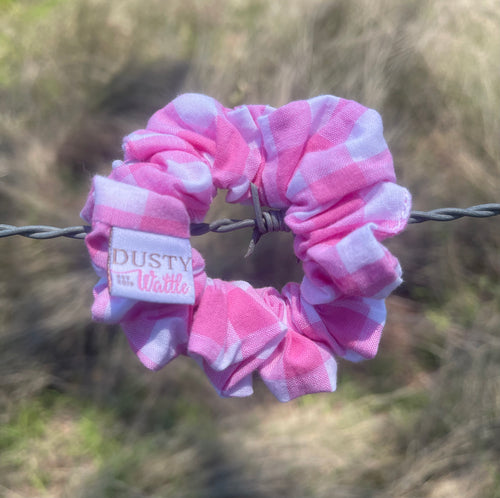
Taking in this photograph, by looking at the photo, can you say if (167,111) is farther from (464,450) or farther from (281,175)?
(464,450)

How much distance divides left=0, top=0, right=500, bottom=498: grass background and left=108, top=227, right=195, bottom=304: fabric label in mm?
628

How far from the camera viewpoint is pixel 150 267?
485mm

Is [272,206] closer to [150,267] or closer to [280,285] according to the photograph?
[150,267]

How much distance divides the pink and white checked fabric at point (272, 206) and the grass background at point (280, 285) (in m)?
0.58

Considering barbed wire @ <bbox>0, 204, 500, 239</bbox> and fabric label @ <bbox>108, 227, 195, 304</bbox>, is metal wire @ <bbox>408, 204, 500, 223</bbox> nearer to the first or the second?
barbed wire @ <bbox>0, 204, 500, 239</bbox>

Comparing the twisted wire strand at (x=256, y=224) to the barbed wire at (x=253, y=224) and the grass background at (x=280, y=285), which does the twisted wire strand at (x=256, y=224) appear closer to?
the barbed wire at (x=253, y=224)

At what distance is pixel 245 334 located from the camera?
0.53 metres

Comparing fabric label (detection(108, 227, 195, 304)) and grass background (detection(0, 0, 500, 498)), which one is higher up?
fabric label (detection(108, 227, 195, 304))

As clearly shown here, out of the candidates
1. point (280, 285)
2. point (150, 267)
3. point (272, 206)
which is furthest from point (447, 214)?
point (280, 285)

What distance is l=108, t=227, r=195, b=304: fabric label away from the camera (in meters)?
0.46

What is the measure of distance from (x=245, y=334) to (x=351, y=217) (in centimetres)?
18

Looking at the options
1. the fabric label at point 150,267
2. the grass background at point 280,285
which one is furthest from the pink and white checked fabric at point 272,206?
the grass background at point 280,285

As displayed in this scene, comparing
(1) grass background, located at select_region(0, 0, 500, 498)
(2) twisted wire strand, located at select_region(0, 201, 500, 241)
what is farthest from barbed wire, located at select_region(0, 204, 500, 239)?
(1) grass background, located at select_region(0, 0, 500, 498)

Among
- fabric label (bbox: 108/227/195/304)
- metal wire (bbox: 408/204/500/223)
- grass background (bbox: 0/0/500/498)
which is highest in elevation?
metal wire (bbox: 408/204/500/223)
